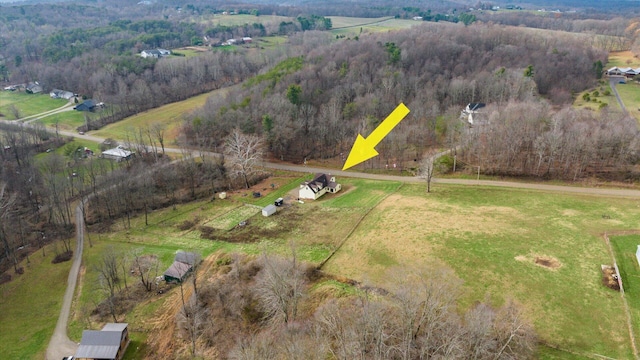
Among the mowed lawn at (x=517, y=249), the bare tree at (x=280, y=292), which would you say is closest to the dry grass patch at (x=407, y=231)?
the mowed lawn at (x=517, y=249)

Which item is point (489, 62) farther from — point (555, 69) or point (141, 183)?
point (141, 183)

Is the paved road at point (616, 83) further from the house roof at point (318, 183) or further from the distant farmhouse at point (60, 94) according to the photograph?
the distant farmhouse at point (60, 94)

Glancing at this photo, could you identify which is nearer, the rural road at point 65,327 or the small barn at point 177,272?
the rural road at point 65,327

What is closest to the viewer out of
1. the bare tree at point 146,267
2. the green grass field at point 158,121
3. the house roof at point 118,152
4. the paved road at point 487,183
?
the bare tree at point 146,267

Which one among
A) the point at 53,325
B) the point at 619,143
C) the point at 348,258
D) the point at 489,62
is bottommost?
the point at 53,325

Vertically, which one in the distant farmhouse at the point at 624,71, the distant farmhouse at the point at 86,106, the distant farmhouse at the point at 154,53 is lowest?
the distant farmhouse at the point at 86,106

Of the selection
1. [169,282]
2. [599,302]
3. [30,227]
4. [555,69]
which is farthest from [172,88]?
[599,302]

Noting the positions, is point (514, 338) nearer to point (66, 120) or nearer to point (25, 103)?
point (66, 120)
